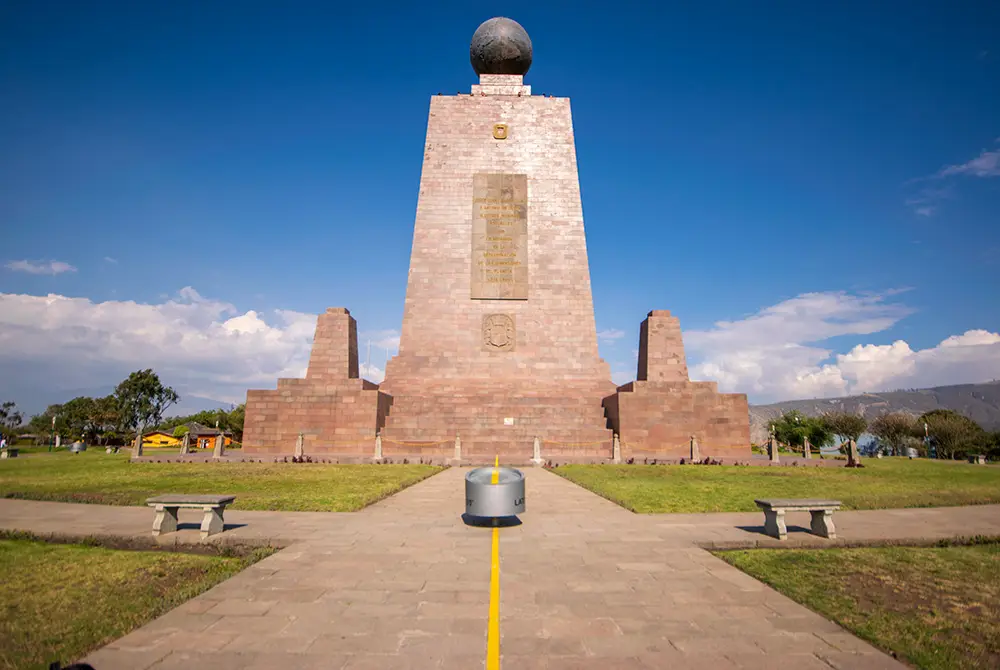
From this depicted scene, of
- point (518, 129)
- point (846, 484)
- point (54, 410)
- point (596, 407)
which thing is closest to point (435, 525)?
point (846, 484)

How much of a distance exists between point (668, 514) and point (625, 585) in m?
4.39

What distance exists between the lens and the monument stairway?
2277cm

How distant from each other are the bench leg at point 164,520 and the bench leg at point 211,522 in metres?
Result: 0.62

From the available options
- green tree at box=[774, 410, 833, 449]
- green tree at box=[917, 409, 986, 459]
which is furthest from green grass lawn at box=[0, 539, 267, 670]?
green tree at box=[917, 409, 986, 459]

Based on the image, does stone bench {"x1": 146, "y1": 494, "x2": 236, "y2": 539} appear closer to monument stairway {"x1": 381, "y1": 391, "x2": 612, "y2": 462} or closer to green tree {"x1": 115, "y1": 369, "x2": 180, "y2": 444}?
monument stairway {"x1": 381, "y1": 391, "x2": 612, "y2": 462}

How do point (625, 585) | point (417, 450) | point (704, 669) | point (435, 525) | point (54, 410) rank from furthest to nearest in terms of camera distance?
point (54, 410) → point (417, 450) → point (435, 525) → point (625, 585) → point (704, 669)

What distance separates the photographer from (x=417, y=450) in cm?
2298

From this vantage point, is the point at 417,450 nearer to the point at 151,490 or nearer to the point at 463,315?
the point at 463,315

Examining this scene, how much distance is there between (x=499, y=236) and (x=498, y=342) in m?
5.92

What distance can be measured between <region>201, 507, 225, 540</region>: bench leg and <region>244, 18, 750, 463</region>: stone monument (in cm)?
1376

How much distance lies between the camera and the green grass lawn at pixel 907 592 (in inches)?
156

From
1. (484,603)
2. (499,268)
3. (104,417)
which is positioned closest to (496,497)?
(484,603)

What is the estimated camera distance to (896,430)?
53406mm

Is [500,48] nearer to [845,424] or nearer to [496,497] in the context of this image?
[496,497]
